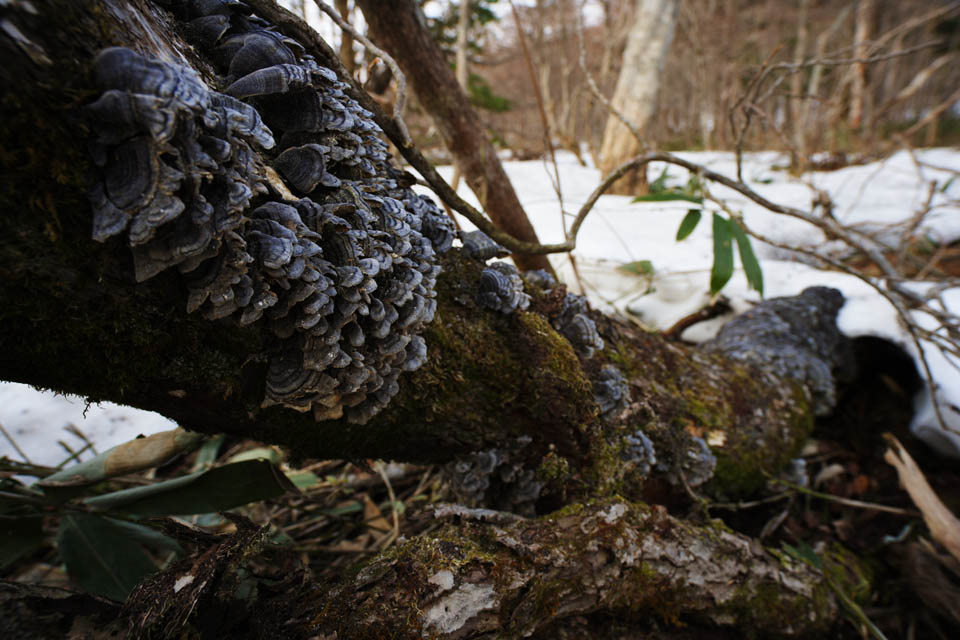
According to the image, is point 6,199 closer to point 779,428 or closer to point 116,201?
point 116,201

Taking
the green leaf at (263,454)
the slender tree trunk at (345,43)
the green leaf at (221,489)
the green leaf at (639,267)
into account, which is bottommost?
the green leaf at (263,454)

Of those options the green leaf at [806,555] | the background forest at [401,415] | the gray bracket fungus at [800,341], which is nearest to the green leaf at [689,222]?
the background forest at [401,415]

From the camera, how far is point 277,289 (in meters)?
0.70

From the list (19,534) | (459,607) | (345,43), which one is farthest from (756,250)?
(19,534)

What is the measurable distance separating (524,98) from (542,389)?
13777 mm

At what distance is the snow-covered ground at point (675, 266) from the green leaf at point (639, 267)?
0.17ft

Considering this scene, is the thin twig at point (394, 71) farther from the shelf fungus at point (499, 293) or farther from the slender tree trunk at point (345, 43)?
the slender tree trunk at point (345, 43)

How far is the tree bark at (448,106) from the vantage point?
1.59 m

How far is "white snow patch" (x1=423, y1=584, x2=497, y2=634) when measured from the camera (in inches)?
30.2

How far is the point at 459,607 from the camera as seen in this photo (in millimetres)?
790

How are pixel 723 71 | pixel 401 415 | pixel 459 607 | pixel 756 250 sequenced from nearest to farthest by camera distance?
1. pixel 459 607
2. pixel 401 415
3. pixel 756 250
4. pixel 723 71

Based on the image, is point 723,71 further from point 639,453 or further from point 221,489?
point 221,489

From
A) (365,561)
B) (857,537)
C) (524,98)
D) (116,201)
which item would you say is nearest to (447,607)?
(365,561)

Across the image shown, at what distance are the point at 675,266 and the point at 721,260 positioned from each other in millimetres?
1046
